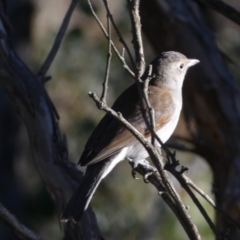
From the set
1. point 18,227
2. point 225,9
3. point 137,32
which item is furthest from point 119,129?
point 137,32

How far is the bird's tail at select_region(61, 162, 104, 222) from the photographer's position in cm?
392

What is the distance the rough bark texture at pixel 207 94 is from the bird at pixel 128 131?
0.31m

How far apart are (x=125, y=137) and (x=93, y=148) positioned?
0.26m

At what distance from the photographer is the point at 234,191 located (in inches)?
217

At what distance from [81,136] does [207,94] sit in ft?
11.3

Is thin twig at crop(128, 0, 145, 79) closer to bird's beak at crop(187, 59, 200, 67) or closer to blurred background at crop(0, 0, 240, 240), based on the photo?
bird's beak at crop(187, 59, 200, 67)

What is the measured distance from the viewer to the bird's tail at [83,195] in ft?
12.9

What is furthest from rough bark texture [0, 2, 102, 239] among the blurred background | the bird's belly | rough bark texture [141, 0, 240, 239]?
the blurred background

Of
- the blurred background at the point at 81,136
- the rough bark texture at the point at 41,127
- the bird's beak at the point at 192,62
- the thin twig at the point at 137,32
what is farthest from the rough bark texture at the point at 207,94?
the thin twig at the point at 137,32

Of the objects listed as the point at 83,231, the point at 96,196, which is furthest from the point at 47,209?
the point at 83,231

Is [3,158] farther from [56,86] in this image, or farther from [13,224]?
[13,224]

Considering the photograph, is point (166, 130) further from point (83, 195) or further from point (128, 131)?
point (83, 195)

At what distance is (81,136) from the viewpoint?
8.94 meters

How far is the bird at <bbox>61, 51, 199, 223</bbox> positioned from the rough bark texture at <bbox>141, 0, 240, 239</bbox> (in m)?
0.31
